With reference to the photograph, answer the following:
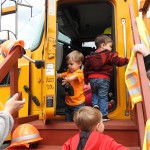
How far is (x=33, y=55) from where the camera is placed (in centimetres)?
491

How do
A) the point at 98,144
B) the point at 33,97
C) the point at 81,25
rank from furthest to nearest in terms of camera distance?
the point at 81,25, the point at 33,97, the point at 98,144

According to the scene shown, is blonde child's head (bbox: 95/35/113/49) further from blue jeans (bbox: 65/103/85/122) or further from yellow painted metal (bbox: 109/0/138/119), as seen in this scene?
blue jeans (bbox: 65/103/85/122)

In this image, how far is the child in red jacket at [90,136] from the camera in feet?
9.20

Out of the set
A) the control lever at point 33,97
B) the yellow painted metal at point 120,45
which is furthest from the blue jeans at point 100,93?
the control lever at point 33,97

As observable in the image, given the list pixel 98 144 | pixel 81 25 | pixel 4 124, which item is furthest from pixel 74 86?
pixel 4 124

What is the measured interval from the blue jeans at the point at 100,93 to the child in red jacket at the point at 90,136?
Answer: 1315 mm

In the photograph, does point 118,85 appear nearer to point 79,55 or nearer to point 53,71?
point 79,55

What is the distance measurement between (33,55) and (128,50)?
1377 mm

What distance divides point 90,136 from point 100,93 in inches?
Result: 62.2

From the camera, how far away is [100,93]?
4371mm

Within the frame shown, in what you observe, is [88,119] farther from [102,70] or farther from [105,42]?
[105,42]

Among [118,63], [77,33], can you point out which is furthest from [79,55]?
[77,33]

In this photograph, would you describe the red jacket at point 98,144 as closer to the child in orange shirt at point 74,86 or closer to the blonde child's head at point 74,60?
the child in orange shirt at point 74,86

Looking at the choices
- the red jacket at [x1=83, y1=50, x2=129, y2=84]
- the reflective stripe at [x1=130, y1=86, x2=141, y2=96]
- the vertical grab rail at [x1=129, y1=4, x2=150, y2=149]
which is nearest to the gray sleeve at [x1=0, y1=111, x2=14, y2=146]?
the vertical grab rail at [x1=129, y1=4, x2=150, y2=149]
